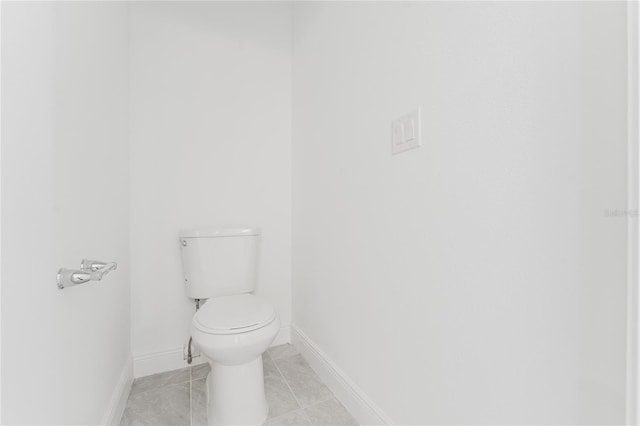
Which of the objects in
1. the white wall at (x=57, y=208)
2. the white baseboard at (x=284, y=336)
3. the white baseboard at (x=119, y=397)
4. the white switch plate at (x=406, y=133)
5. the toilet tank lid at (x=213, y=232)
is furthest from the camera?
the white baseboard at (x=284, y=336)

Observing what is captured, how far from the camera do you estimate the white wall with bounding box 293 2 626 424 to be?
1.75ft

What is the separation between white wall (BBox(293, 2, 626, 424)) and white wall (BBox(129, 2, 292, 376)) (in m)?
0.65

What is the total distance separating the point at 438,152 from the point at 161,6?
5.31 ft

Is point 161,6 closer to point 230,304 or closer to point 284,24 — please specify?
point 284,24

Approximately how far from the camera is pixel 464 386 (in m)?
0.78

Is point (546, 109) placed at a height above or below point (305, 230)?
above

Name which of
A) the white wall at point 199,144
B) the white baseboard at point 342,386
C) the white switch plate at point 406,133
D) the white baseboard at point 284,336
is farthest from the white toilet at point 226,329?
the white switch plate at point 406,133

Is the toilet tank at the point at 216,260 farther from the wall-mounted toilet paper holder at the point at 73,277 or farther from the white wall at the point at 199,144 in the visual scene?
the wall-mounted toilet paper holder at the point at 73,277

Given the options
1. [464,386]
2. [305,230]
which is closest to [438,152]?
[464,386]

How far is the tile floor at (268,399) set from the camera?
123 centimetres

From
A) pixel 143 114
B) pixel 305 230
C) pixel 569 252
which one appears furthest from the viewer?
pixel 305 230

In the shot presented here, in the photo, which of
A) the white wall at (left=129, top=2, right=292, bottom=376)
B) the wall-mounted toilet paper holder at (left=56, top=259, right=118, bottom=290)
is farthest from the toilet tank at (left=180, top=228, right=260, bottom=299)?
the wall-mounted toilet paper holder at (left=56, top=259, right=118, bottom=290)

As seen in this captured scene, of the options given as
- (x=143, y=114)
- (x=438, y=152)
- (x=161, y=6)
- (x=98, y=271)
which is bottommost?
(x=98, y=271)

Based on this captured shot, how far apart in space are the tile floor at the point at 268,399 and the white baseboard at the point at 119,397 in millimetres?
37
